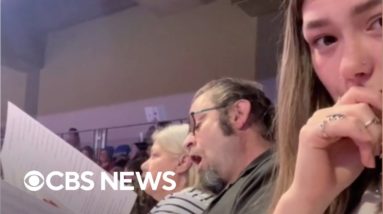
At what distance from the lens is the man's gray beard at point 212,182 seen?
1147mm

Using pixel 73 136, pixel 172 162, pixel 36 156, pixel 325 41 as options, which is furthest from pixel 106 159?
pixel 325 41

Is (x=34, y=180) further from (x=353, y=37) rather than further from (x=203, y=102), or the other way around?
(x=203, y=102)

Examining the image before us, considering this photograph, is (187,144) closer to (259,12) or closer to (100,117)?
(259,12)

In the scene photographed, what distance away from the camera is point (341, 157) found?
37cm

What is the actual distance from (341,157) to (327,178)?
17 millimetres

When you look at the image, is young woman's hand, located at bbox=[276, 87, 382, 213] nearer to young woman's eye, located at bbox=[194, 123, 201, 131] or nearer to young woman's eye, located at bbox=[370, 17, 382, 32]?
young woman's eye, located at bbox=[370, 17, 382, 32]

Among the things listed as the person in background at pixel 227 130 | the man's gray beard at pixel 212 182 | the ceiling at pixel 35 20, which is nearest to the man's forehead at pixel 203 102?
the person in background at pixel 227 130

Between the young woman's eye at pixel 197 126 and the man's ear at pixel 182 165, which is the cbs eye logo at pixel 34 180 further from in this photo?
the man's ear at pixel 182 165

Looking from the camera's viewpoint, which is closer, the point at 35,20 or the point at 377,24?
the point at 377,24

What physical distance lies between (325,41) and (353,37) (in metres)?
0.03

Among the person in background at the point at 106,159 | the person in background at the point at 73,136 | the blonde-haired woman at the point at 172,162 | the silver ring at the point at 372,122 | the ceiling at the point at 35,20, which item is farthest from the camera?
the ceiling at the point at 35,20

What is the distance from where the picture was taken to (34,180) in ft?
2.02

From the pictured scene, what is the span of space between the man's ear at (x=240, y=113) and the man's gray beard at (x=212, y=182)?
0.36 ft

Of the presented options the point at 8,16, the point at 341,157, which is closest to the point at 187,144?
the point at 341,157
